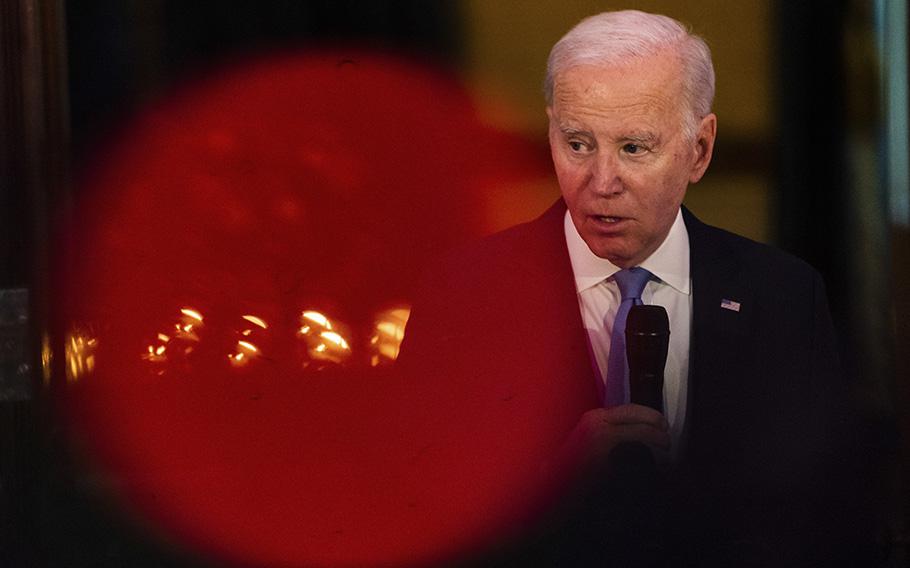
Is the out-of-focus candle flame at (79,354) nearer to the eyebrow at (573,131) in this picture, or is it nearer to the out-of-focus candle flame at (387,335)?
the out-of-focus candle flame at (387,335)

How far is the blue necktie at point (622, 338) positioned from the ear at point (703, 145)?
212 mm

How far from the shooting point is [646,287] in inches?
76.7

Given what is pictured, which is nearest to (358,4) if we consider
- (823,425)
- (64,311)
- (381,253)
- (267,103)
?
(267,103)

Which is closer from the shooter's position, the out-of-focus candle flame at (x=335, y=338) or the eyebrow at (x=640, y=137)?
the eyebrow at (x=640, y=137)

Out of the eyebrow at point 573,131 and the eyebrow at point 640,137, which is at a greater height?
the eyebrow at point 573,131

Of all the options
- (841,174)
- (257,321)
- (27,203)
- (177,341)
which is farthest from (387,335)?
(841,174)

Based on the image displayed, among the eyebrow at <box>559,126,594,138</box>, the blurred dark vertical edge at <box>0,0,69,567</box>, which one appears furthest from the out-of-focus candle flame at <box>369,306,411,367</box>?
the blurred dark vertical edge at <box>0,0,69,567</box>

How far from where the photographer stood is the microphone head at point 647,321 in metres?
1.91

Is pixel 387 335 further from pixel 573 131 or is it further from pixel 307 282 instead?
pixel 573 131

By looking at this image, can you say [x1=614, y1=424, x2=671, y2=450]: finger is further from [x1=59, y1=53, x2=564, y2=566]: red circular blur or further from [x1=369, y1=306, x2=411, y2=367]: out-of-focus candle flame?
[x1=369, y1=306, x2=411, y2=367]: out-of-focus candle flame

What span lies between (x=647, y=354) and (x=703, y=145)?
1.36 feet

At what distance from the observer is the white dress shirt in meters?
1.94

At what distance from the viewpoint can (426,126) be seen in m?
1.98

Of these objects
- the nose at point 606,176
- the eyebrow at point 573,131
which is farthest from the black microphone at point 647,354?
the eyebrow at point 573,131
